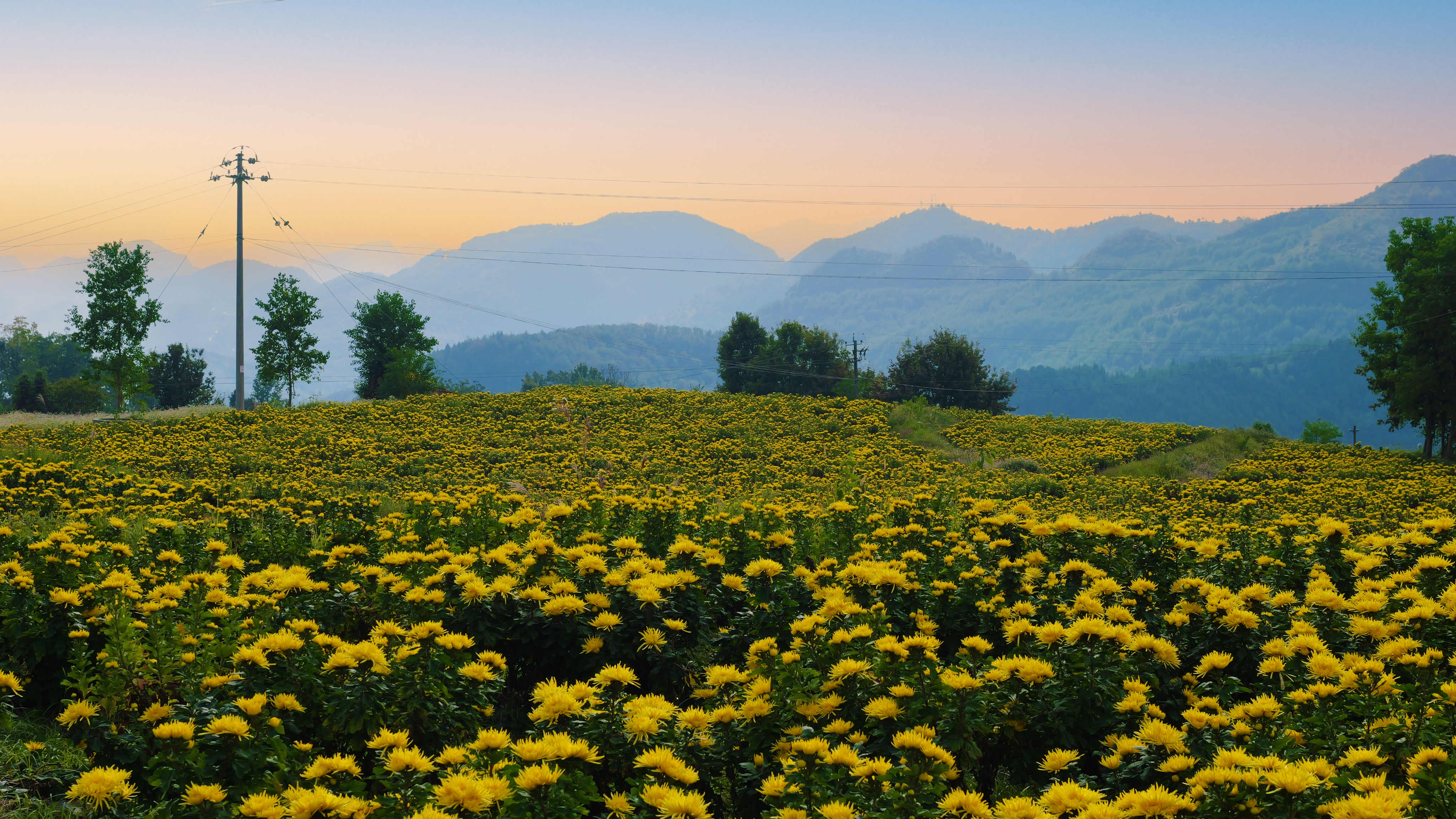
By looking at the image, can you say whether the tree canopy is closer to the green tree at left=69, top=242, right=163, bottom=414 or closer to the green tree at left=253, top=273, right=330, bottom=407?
the green tree at left=253, top=273, right=330, bottom=407

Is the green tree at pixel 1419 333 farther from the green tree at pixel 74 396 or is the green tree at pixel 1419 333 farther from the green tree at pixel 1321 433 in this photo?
the green tree at pixel 74 396

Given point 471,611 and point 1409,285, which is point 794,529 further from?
point 1409,285

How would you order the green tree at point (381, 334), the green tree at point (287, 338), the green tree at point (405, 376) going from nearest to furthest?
1. the green tree at point (287, 338)
2. the green tree at point (405, 376)
3. the green tree at point (381, 334)

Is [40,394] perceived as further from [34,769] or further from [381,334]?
[34,769]

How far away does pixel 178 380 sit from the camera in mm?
69250

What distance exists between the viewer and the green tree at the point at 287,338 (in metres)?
40.3

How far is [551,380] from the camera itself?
491 ft

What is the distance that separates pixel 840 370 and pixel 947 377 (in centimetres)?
936

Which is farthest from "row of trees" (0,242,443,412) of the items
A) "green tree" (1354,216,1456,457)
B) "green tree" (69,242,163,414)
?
"green tree" (1354,216,1456,457)

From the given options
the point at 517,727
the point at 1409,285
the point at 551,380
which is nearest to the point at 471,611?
the point at 517,727

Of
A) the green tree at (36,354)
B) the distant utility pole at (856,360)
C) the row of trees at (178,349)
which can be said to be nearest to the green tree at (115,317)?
the row of trees at (178,349)

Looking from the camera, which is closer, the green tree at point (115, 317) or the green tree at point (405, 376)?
the green tree at point (115, 317)

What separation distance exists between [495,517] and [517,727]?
11.6 ft

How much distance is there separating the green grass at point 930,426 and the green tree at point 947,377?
2957 cm
